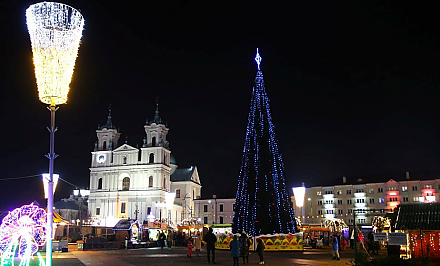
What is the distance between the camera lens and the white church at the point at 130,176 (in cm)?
8712

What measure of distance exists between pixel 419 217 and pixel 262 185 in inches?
461

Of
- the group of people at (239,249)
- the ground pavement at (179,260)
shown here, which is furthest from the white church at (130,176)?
the group of people at (239,249)

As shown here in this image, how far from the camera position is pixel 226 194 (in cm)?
10144

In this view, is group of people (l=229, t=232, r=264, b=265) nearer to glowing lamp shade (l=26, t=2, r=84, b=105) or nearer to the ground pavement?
the ground pavement

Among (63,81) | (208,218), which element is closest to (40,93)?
(63,81)

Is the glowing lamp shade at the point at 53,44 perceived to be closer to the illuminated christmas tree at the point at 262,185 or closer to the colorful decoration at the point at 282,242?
the illuminated christmas tree at the point at 262,185

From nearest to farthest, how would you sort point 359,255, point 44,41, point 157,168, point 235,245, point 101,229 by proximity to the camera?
point 359,255, point 44,41, point 235,245, point 101,229, point 157,168

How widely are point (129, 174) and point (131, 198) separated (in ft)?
16.7

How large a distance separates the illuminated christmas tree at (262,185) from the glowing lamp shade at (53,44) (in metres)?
16.7

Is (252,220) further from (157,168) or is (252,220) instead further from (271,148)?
(157,168)

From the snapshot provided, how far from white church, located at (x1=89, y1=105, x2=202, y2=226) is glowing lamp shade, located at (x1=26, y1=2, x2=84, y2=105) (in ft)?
232

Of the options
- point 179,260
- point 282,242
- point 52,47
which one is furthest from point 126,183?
point 52,47

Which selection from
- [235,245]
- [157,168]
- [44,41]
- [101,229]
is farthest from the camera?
[157,168]

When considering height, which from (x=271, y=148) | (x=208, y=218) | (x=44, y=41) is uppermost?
(x=44, y=41)
